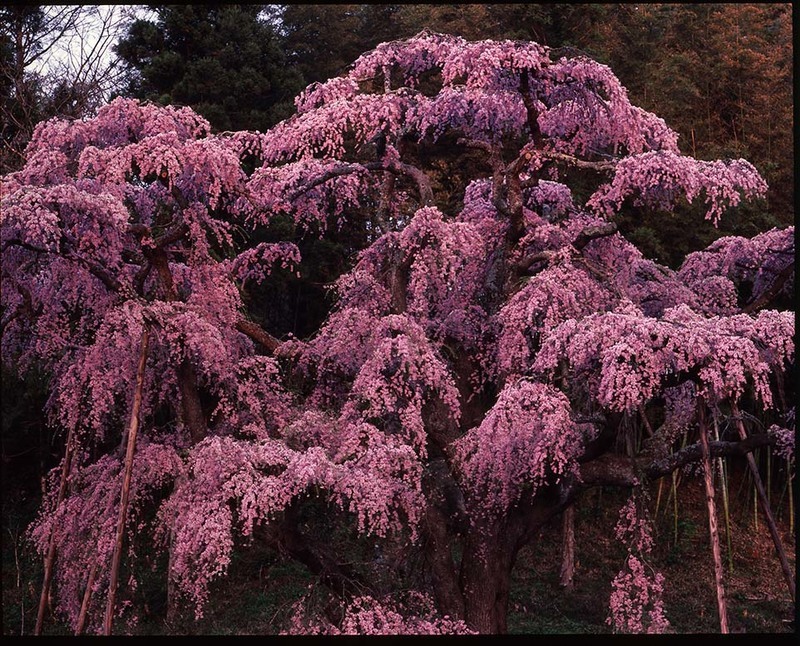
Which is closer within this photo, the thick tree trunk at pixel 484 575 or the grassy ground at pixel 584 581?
the thick tree trunk at pixel 484 575

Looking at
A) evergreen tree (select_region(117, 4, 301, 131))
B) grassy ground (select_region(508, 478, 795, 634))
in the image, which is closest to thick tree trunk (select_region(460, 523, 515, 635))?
grassy ground (select_region(508, 478, 795, 634))

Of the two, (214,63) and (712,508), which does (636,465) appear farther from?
(214,63)

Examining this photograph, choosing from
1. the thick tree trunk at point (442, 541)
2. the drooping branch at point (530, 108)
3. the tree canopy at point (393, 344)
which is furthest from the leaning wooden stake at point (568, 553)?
the drooping branch at point (530, 108)

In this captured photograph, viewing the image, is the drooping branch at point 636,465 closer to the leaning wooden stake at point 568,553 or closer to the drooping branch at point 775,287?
the drooping branch at point 775,287

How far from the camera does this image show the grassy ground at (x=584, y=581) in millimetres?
8695

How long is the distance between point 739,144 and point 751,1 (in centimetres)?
223

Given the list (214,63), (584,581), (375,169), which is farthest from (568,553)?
(214,63)

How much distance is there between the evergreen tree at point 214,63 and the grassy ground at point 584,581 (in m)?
5.14

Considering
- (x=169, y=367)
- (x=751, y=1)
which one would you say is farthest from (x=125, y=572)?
(x=751, y=1)

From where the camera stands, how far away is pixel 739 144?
12.1 m

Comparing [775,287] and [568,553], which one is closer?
[775,287]

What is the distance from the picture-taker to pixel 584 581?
10.2m

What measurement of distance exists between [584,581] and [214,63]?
731cm

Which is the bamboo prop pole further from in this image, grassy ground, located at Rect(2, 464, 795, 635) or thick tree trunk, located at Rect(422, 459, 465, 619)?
grassy ground, located at Rect(2, 464, 795, 635)
